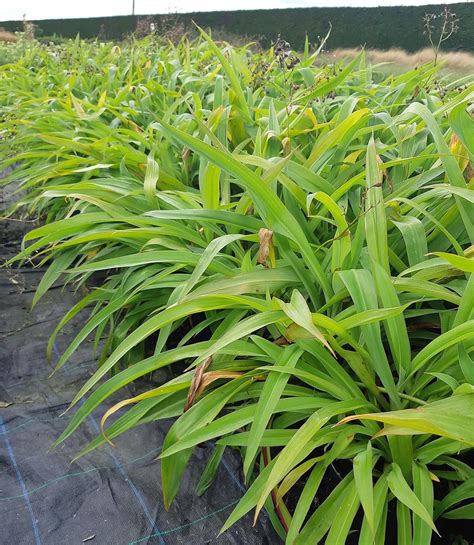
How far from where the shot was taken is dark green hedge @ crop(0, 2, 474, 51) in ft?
37.9

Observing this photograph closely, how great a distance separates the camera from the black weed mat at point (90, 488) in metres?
1.10

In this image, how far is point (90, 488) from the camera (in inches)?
46.7

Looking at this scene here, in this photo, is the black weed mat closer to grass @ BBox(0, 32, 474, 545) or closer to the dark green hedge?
grass @ BBox(0, 32, 474, 545)

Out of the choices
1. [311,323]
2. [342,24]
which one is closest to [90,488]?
[311,323]

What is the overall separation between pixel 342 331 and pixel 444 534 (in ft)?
1.55

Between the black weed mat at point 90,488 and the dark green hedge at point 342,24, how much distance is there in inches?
397

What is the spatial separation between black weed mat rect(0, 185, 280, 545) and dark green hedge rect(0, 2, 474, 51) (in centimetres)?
1008

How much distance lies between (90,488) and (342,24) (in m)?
14.6

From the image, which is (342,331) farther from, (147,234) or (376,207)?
(147,234)

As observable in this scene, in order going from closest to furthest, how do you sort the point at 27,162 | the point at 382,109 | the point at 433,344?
1. the point at 433,344
2. the point at 382,109
3. the point at 27,162

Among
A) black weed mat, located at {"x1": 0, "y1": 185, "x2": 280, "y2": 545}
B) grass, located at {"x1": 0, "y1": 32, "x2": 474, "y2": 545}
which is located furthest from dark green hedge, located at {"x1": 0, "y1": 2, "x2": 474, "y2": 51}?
black weed mat, located at {"x1": 0, "y1": 185, "x2": 280, "y2": 545}

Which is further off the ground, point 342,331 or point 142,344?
point 342,331

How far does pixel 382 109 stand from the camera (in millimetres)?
2164

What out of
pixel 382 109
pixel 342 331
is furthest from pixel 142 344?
pixel 382 109
